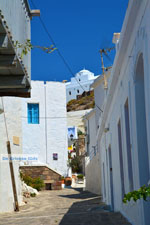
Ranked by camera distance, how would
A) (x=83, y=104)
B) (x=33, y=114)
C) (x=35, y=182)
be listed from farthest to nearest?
(x=83, y=104) → (x=33, y=114) → (x=35, y=182)

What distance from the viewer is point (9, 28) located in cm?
664

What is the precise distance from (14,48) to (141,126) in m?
2.70

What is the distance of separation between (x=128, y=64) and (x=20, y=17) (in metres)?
2.41

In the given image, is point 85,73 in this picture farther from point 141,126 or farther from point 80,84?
point 141,126

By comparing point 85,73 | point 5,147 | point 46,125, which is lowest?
point 5,147

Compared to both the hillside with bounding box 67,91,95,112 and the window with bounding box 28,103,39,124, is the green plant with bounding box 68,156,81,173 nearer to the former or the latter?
the window with bounding box 28,103,39,124

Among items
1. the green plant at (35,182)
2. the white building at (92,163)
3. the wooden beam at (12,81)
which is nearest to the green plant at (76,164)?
the white building at (92,163)

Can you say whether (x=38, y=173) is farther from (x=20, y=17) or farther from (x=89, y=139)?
(x=20, y=17)

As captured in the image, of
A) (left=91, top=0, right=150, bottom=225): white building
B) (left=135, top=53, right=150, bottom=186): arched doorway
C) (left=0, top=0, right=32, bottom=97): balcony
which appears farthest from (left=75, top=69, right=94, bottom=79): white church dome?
(left=135, top=53, right=150, bottom=186): arched doorway

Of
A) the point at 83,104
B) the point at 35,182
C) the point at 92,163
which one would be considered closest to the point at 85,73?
the point at 83,104

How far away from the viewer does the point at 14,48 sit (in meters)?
6.98

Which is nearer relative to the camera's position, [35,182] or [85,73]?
[35,182]

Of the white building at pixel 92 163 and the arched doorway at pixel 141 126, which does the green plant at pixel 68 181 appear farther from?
the arched doorway at pixel 141 126

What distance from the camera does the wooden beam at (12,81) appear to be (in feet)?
27.1
